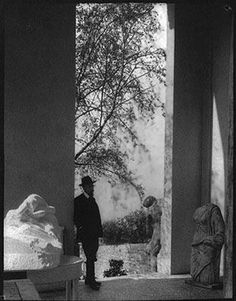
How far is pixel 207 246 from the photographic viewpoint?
1009cm

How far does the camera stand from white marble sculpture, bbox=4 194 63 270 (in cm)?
652

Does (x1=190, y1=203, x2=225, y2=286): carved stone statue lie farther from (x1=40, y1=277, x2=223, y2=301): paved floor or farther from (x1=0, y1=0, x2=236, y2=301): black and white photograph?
(x1=40, y1=277, x2=223, y2=301): paved floor

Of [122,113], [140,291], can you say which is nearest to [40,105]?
[140,291]

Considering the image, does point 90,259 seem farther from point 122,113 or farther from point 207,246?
point 122,113

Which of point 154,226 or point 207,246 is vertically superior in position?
point 154,226

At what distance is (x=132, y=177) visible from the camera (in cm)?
1530

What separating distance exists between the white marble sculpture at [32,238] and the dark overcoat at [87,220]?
304cm

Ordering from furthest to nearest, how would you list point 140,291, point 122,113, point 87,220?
point 122,113 < point 87,220 < point 140,291

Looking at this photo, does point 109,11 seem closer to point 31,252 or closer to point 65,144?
point 65,144

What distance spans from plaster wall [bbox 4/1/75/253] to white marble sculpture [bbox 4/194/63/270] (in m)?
2.92

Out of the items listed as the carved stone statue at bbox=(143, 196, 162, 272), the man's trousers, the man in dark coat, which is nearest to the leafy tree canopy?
the carved stone statue at bbox=(143, 196, 162, 272)

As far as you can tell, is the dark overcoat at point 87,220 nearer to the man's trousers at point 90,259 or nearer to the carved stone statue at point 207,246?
the man's trousers at point 90,259

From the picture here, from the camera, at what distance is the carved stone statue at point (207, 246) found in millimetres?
10047

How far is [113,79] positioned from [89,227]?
5572 millimetres
